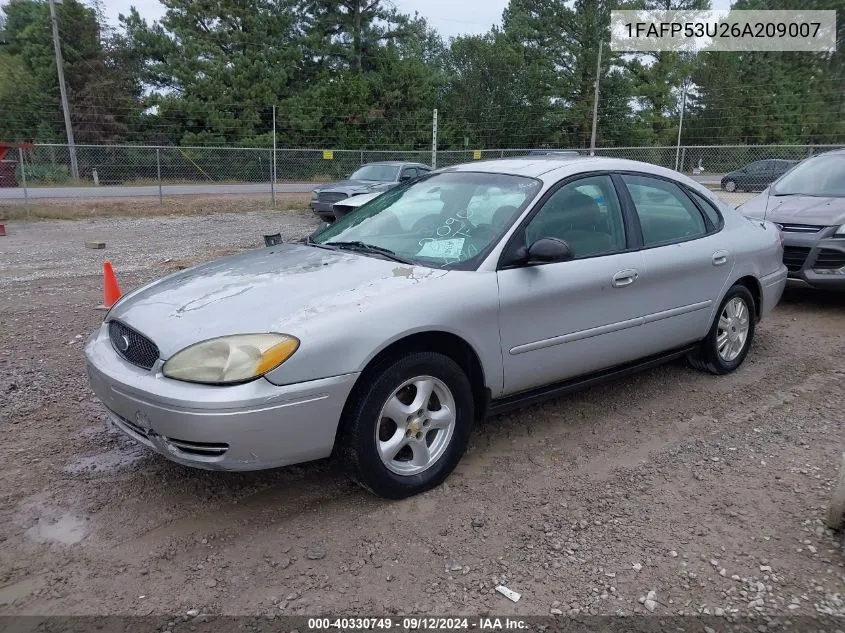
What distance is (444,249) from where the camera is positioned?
11.5 ft

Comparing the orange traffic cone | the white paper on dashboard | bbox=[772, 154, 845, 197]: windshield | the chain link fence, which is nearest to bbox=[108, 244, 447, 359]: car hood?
the white paper on dashboard

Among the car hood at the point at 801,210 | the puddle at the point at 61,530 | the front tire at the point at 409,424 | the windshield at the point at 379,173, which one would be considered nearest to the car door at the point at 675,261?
the front tire at the point at 409,424

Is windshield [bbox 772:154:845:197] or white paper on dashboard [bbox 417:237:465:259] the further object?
windshield [bbox 772:154:845:197]

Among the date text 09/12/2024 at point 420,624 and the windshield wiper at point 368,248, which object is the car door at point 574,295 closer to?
the windshield wiper at point 368,248

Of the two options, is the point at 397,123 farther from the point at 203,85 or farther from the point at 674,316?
the point at 674,316

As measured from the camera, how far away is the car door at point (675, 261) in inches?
161

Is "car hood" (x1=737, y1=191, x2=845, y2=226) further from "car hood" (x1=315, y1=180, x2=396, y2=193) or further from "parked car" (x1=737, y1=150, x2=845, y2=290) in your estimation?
"car hood" (x1=315, y1=180, x2=396, y2=193)

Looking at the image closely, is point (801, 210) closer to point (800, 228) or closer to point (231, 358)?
point (800, 228)

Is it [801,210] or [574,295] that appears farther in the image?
[801,210]

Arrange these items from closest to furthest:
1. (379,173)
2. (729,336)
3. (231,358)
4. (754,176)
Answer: (231,358) < (729,336) < (379,173) < (754,176)

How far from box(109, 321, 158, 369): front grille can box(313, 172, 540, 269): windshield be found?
131 cm

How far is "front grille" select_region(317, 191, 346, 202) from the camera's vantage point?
1498cm

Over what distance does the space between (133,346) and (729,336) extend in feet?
13.3

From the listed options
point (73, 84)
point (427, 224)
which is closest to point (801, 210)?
point (427, 224)
